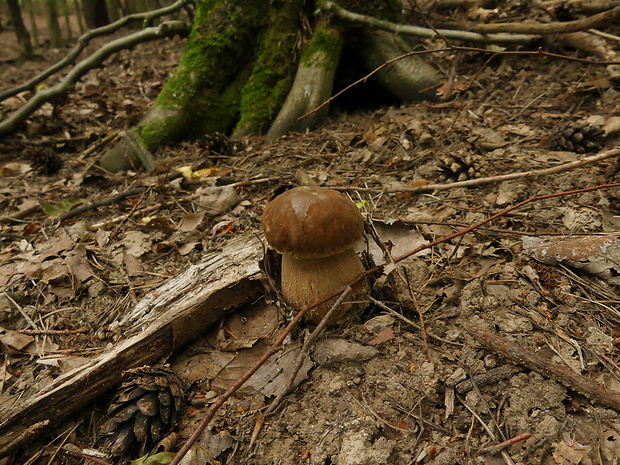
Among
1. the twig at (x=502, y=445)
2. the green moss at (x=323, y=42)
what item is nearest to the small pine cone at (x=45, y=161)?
the green moss at (x=323, y=42)

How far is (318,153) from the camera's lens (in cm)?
370

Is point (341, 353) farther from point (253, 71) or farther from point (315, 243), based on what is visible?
point (253, 71)

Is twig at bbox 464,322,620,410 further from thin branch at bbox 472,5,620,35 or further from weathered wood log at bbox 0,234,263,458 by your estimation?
thin branch at bbox 472,5,620,35

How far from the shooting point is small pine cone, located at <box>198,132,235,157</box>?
4113mm

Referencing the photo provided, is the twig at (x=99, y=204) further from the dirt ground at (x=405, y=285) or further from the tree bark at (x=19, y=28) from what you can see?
the tree bark at (x=19, y=28)

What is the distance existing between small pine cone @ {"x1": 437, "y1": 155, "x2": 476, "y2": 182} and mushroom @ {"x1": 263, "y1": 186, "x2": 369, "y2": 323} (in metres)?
1.38

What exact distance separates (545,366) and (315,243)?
1.26m

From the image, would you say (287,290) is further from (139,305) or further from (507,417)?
(507,417)

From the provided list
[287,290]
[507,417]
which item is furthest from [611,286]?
[287,290]

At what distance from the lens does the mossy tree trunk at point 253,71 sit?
13.4ft

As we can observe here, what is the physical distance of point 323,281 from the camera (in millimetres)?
2033

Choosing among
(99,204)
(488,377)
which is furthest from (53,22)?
(488,377)

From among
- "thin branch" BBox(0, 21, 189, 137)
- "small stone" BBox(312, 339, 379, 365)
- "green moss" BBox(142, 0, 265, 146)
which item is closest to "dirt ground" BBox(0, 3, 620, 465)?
"small stone" BBox(312, 339, 379, 365)

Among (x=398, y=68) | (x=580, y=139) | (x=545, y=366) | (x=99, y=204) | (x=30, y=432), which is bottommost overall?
(x=30, y=432)
